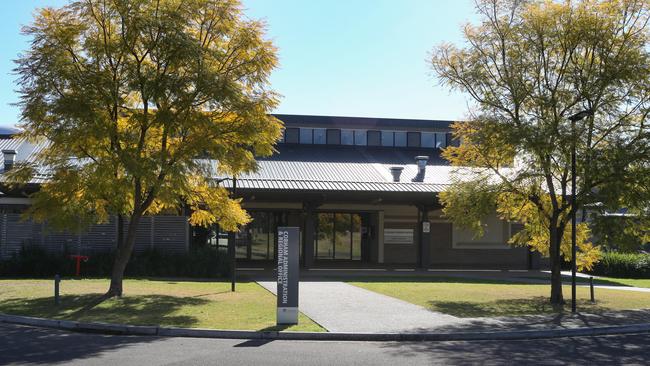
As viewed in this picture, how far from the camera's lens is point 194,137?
15836 mm

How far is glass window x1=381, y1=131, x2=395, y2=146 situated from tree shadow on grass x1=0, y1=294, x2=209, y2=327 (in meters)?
25.5

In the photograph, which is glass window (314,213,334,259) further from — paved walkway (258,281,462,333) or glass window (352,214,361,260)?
paved walkway (258,281,462,333)

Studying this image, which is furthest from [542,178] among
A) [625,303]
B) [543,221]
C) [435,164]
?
[435,164]

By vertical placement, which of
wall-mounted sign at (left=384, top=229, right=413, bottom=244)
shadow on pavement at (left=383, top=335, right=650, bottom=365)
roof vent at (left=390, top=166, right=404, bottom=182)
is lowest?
shadow on pavement at (left=383, top=335, right=650, bottom=365)

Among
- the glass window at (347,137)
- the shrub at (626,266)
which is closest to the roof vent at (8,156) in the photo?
the glass window at (347,137)

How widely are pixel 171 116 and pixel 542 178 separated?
10.1m

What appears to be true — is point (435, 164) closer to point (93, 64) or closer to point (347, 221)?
point (347, 221)

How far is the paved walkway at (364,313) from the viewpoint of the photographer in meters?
12.5

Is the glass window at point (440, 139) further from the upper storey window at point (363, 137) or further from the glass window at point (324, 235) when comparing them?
the glass window at point (324, 235)

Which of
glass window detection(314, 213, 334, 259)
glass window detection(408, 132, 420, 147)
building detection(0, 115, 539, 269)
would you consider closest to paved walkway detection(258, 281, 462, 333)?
building detection(0, 115, 539, 269)

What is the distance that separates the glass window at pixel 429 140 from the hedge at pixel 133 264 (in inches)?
815

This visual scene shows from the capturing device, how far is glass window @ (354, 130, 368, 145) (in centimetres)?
3981

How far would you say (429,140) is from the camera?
4103cm

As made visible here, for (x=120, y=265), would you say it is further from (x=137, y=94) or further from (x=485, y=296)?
(x=485, y=296)
